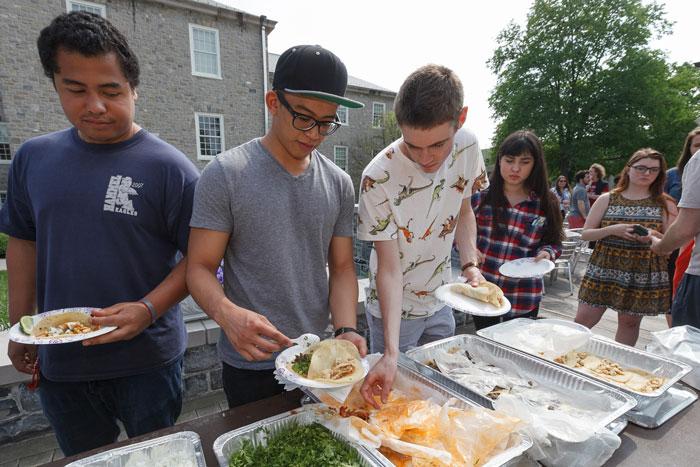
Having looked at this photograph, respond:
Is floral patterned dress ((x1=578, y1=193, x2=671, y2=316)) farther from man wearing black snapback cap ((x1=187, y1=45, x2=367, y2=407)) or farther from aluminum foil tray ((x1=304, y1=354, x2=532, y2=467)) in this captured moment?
man wearing black snapback cap ((x1=187, y1=45, x2=367, y2=407))

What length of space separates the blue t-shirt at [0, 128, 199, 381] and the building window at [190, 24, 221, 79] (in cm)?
1491

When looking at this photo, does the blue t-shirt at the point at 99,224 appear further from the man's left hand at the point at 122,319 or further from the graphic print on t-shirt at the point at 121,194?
the man's left hand at the point at 122,319

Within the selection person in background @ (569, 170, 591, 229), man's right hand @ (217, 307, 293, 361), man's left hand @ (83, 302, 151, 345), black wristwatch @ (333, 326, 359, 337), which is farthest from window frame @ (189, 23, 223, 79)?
man's right hand @ (217, 307, 293, 361)

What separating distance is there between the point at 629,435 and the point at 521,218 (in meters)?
1.67

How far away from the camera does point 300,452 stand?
109 cm

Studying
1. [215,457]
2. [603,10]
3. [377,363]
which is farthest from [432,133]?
[603,10]

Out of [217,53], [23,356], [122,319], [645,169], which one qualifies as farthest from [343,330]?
[217,53]

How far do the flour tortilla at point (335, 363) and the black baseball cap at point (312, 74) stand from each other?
856 mm

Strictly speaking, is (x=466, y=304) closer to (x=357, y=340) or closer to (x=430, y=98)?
(x=357, y=340)

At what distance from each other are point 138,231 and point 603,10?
2813cm

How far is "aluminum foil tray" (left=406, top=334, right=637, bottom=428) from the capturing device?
1.37 metres

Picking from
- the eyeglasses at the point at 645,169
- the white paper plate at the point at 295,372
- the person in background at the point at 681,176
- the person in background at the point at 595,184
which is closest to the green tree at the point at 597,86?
the person in background at the point at 595,184

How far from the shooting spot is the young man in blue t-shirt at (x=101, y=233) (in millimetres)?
1332

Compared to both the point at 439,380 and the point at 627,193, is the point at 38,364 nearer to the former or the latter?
the point at 439,380
